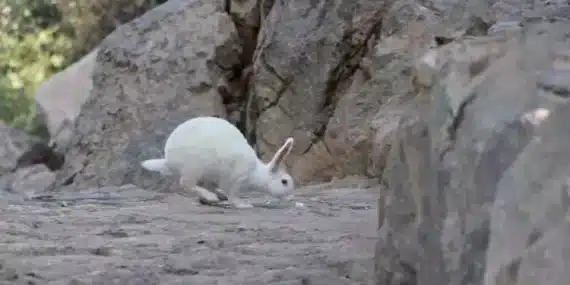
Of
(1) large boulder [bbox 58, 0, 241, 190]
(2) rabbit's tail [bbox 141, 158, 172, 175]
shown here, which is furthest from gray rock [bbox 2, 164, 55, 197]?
(2) rabbit's tail [bbox 141, 158, 172, 175]

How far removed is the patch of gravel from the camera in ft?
11.9

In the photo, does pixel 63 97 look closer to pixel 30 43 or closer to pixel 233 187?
pixel 30 43

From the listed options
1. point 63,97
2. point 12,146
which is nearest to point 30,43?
point 63,97

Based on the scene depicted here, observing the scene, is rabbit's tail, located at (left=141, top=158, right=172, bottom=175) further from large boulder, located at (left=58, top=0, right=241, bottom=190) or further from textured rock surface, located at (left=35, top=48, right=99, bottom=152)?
textured rock surface, located at (left=35, top=48, right=99, bottom=152)

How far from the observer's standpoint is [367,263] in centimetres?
374

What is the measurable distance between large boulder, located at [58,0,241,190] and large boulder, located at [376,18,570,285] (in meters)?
6.30

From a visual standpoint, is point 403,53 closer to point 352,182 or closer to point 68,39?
point 352,182

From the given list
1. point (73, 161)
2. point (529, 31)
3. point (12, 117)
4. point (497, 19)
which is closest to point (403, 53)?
point (497, 19)

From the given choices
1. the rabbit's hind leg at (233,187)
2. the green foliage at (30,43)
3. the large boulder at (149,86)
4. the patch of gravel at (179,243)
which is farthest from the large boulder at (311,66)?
the green foliage at (30,43)

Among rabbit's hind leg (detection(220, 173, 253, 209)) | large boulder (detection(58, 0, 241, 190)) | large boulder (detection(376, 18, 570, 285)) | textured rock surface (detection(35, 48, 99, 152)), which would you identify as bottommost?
textured rock surface (detection(35, 48, 99, 152))

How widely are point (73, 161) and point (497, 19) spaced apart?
4116 millimetres

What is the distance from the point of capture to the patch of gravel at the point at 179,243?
3.64 meters

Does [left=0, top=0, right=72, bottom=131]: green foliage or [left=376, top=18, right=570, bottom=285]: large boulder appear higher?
[left=376, top=18, right=570, bottom=285]: large boulder

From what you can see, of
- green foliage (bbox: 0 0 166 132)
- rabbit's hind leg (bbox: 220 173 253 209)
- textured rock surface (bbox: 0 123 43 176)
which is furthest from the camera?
green foliage (bbox: 0 0 166 132)
